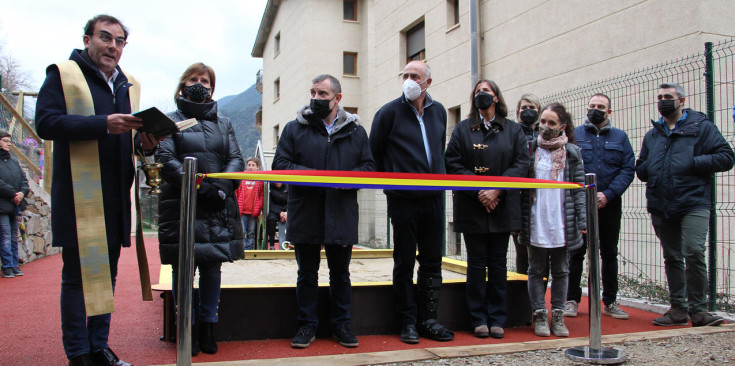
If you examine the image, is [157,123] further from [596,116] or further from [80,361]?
[596,116]

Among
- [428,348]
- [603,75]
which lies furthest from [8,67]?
[428,348]

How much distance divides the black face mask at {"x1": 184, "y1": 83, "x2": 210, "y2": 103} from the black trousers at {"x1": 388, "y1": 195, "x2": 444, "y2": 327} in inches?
58.7

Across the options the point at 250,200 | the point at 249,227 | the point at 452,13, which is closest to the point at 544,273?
the point at 250,200

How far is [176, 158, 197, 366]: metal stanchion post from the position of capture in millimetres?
2742

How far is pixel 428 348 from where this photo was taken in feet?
11.8

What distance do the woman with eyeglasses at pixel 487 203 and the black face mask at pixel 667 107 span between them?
51.4 inches

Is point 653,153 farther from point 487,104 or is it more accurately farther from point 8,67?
point 8,67

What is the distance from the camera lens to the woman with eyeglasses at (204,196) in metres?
3.40

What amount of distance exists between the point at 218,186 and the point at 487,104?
83.4 inches

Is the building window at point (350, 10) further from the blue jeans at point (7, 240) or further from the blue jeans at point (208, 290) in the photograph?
the blue jeans at point (208, 290)

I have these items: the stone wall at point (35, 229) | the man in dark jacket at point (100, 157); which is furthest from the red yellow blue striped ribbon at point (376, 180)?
the stone wall at point (35, 229)

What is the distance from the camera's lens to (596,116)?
5.05 meters

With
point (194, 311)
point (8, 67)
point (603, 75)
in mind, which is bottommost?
point (194, 311)

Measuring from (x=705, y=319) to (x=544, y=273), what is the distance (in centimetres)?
131
